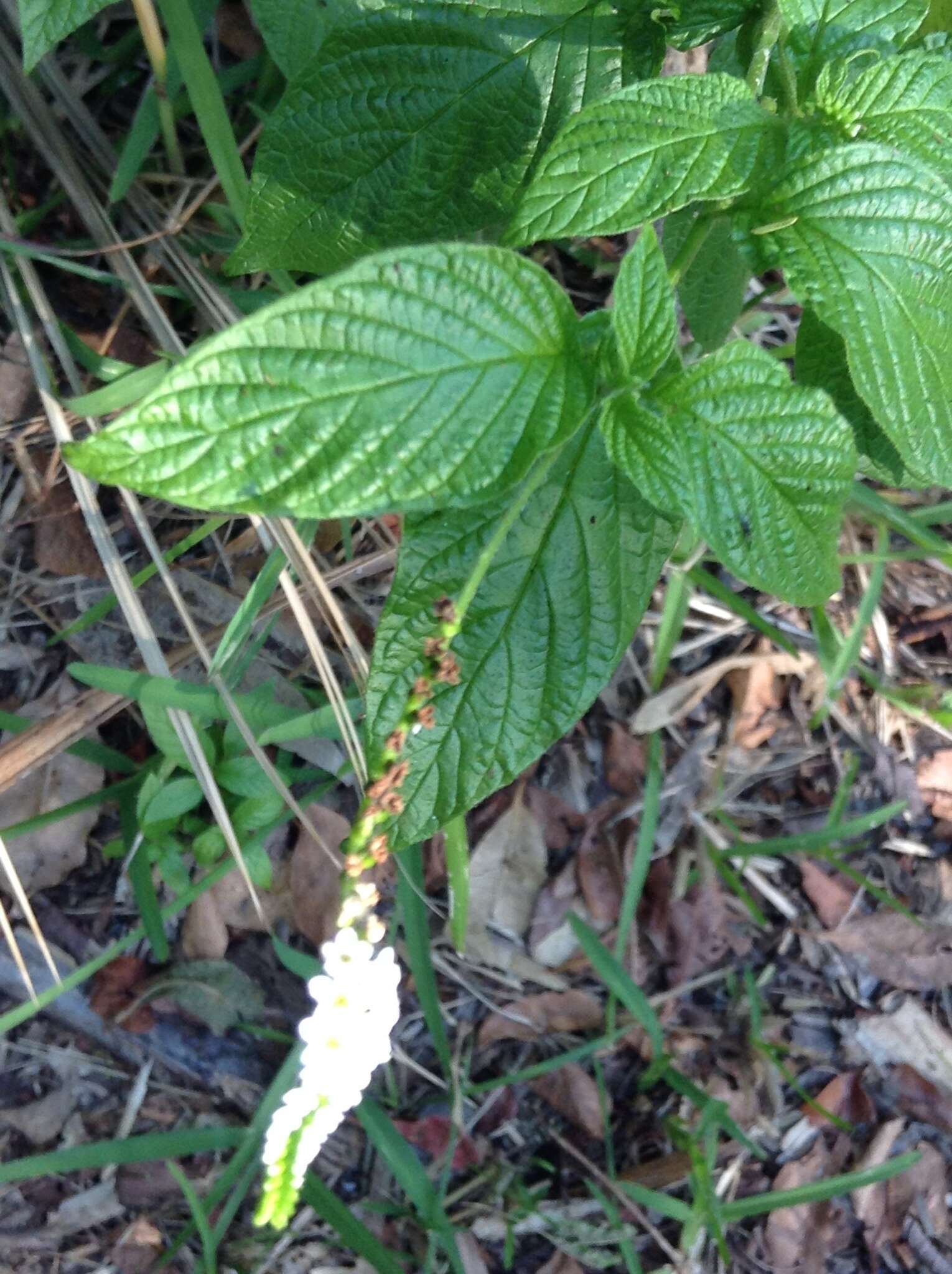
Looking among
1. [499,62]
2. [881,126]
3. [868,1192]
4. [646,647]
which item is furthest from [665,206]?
[868,1192]

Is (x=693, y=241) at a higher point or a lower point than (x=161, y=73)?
lower

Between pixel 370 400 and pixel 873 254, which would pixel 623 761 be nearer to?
pixel 873 254

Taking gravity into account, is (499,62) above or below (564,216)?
above

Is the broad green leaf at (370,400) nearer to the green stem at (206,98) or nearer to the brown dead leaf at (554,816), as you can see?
the green stem at (206,98)

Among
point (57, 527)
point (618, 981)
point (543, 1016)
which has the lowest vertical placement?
→ point (543, 1016)

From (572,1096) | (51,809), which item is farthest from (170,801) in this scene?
(572,1096)

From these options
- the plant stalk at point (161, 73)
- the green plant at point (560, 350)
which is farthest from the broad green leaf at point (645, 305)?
the plant stalk at point (161, 73)

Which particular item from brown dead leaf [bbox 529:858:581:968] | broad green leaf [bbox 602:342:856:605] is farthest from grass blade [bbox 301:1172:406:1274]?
broad green leaf [bbox 602:342:856:605]

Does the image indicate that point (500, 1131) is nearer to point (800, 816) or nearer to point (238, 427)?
point (800, 816)
